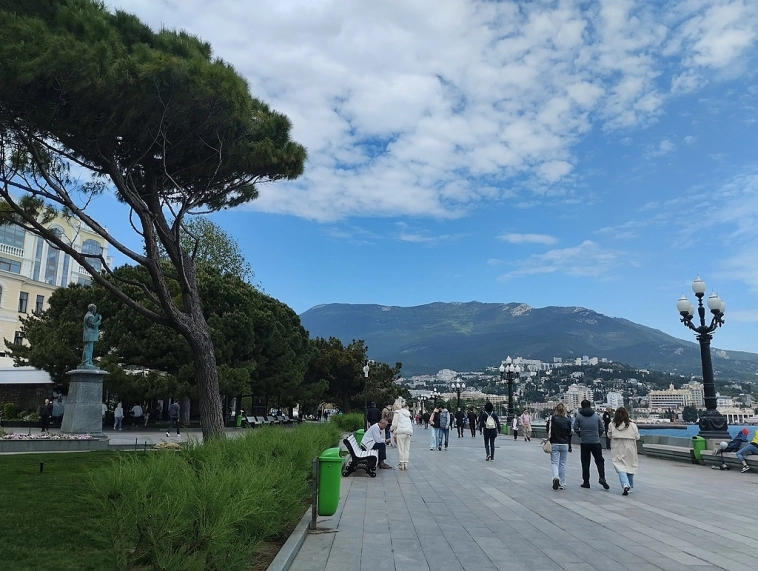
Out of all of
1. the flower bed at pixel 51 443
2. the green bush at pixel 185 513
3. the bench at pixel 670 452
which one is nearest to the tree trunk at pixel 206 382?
the flower bed at pixel 51 443

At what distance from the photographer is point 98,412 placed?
19844mm

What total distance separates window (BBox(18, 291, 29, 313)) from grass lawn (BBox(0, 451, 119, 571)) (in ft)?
179

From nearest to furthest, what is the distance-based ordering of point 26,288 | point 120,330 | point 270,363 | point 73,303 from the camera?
point 120,330 → point 73,303 → point 270,363 → point 26,288

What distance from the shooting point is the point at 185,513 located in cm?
454

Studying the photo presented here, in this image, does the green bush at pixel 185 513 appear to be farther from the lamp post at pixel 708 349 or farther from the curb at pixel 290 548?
the lamp post at pixel 708 349

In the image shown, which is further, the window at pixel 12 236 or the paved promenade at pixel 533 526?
the window at pixel 12 236

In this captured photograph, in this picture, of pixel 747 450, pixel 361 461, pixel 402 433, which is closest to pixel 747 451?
pixel 747 450

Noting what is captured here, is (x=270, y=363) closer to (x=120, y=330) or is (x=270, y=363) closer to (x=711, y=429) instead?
(x=120, y=330)

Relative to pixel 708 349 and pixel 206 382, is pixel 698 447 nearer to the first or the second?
pixel 708 349

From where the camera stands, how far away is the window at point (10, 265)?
61278 mm

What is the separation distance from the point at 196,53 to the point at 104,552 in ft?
34.8

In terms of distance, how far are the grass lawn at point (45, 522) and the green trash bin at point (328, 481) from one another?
2510 millimetres

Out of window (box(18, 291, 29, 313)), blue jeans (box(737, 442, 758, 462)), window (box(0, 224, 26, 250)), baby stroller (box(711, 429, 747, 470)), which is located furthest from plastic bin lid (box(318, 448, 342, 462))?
window (box(0, 224, 26, 250))

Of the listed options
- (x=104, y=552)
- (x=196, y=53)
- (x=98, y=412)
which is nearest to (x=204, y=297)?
(x=98, y=412)
